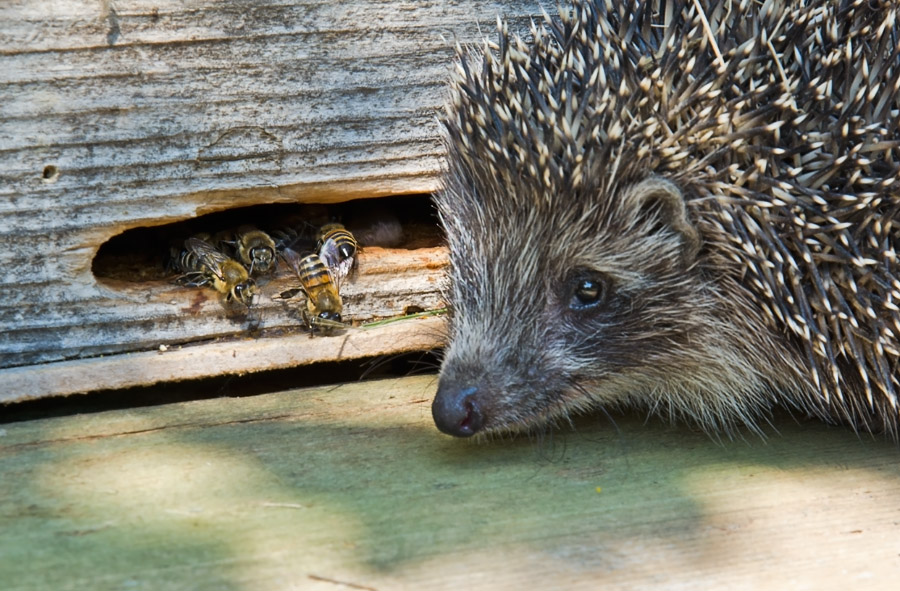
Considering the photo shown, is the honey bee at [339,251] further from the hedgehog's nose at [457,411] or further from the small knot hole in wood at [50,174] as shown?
the hedgehog's nose at [457,411]

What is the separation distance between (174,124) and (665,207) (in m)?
1.67

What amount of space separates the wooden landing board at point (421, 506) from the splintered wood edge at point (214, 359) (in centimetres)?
33

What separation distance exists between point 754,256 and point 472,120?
925 millimetres

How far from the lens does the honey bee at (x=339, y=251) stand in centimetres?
379

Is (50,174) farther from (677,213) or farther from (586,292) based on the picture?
(677,213)

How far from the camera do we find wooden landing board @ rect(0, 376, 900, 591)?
2299mm

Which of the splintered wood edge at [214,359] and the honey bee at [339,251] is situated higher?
the honey bee at [339,251]

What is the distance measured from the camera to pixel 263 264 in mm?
3789

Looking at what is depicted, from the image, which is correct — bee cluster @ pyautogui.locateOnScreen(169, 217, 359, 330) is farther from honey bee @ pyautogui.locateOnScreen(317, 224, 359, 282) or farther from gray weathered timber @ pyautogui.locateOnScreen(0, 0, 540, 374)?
gray weathered timber @ pyautogui.locateOnScreen(0, 0, 540, 374)

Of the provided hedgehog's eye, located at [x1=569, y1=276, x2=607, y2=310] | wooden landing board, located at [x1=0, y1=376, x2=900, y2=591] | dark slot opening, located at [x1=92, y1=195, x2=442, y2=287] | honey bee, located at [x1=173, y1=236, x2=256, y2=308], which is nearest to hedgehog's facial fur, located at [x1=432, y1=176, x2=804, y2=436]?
hedgehog's eye, located at [x1=569, y1=276, x2=607, y2=310]

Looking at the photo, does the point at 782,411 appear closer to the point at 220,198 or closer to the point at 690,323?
the point at 690,323

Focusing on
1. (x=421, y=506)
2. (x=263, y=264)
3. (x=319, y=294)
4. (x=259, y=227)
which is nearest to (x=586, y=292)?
(x=421, y=506)

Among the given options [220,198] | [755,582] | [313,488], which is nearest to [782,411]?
[755,582]

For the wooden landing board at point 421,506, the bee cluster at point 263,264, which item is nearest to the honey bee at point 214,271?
the bee cluster at point 263,264
